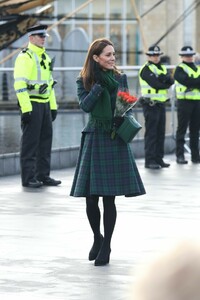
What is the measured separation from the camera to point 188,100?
16.5 metres

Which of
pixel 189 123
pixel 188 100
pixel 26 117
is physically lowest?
pixel 189 123

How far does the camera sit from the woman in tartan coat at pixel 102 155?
289 inches

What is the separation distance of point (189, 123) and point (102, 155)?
9.62 metres

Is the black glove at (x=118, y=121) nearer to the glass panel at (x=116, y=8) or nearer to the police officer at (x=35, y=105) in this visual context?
the police officer at (x=35, y=105)

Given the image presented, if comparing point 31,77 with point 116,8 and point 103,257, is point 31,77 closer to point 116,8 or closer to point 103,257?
point 103,257

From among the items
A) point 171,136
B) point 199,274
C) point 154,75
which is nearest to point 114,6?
point 171,136

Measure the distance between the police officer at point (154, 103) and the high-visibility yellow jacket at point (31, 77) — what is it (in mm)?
3318

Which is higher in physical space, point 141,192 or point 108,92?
point 108,92

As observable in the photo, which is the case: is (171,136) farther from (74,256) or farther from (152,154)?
(74,256)

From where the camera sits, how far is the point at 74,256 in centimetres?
778

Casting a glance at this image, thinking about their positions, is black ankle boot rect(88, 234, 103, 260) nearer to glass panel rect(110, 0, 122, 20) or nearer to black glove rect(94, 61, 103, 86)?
black glove rect(94, 61, 103, 86)

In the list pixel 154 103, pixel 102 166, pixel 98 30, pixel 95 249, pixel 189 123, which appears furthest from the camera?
pixel 98 30

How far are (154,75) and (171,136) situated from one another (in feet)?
10.9

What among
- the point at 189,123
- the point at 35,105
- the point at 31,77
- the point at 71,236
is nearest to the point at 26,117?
the point at 35,105
